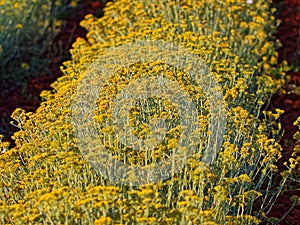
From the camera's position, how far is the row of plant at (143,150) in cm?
296

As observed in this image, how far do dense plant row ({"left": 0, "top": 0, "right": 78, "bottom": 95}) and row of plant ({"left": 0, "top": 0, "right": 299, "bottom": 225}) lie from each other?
1.13 metres

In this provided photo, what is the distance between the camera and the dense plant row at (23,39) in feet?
20.9

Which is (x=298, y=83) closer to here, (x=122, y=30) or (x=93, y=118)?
(x=122, y=30)

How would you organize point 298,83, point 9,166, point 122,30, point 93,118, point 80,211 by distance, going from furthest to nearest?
point 298,83
point 122,30
point 93,118
point 9,166
point 80,211

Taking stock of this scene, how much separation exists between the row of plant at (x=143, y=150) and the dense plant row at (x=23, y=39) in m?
1.13

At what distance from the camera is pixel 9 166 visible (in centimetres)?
347

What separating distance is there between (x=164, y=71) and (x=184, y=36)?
0.52 meters

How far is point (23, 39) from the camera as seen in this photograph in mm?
6902

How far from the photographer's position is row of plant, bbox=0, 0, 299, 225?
117 inches

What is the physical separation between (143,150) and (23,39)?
12.7 ft

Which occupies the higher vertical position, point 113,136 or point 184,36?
point 184,36

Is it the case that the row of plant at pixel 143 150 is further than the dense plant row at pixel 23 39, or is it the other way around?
the dense plant row at pixel 23 39

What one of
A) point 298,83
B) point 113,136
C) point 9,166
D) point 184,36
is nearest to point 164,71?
point 184,36

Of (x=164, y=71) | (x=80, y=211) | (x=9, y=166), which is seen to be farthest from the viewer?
(x=164, y=71)
